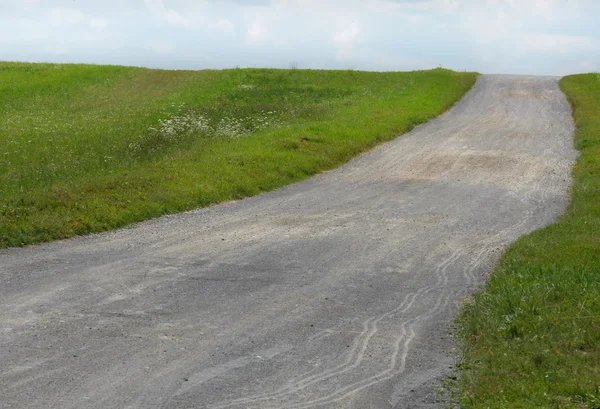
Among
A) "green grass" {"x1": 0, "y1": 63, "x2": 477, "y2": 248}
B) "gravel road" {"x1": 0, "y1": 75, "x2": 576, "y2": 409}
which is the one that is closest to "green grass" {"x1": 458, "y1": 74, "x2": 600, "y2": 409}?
"gravel road" {"x1": 0, "y1": 75, "x2": 576, "y2": 409}

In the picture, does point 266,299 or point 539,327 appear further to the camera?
point 266,299

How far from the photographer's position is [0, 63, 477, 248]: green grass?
53.3 feet

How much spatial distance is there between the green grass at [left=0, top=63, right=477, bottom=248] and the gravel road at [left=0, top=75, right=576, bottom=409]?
1.03 m

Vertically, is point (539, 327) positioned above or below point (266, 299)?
above

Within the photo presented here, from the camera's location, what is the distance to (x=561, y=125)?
107ft

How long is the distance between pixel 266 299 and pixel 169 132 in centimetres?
1826

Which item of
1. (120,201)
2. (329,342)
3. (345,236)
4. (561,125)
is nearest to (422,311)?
(329,342)

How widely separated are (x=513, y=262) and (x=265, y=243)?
13.8 feet

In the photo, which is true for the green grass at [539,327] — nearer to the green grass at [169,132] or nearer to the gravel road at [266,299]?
the gravel road at [266,299]

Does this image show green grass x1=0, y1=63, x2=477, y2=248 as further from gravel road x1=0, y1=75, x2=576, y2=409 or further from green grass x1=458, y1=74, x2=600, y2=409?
green grass x1=458, y1=74, x2=600, y2=409

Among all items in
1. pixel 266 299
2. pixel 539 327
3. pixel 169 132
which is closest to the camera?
pixel 539 327

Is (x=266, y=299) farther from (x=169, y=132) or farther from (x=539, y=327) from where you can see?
(x=169, y=132)

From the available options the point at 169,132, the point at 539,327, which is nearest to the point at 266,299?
the point at 539,327

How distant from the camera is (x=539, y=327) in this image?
8.77m
